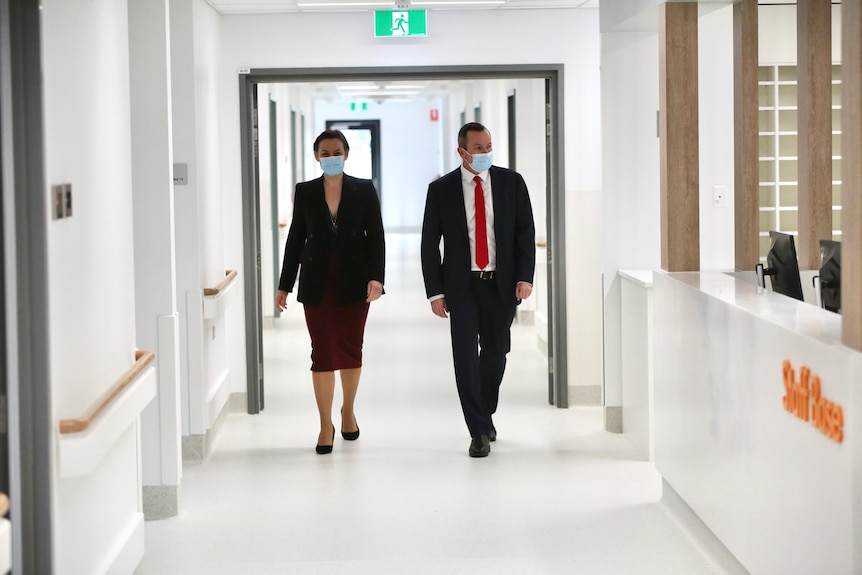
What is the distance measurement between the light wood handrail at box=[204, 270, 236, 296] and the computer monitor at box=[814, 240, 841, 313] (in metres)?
3.19

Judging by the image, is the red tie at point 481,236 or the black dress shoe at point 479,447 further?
the black dress shoe at point 479,447

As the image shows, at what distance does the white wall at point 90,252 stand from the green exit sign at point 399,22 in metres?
2.97

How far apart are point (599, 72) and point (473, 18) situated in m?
0.85

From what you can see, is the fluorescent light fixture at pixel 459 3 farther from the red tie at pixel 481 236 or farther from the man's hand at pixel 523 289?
the man's hand at pixel 523 289

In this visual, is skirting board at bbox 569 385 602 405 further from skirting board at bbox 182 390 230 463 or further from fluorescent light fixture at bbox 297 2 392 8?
fluorescent light fixture at bbox 297 2 392 8

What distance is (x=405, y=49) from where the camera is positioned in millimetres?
6871

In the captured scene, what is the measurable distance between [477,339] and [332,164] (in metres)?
1.19

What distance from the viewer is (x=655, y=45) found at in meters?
6.31

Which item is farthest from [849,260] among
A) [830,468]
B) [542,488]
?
[542,488]

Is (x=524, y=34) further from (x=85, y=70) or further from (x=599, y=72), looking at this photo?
(x=85, y=70)

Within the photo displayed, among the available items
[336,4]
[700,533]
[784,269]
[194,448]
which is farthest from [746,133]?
[194,448]

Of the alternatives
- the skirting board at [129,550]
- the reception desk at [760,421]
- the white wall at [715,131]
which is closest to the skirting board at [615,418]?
the white wall at [715,131]

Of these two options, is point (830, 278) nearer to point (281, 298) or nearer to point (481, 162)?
point (481, 162)

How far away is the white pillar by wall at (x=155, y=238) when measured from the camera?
15.1 ft
